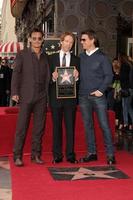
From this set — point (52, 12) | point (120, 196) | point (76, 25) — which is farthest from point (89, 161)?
point (52, 12)

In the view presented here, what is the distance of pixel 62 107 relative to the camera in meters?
7.37

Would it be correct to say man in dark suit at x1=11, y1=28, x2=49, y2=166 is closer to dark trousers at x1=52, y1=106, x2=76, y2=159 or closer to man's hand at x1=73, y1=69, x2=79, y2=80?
dark trousers at x1=52, y1=106, x2=76, y2=159

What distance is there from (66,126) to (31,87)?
798 millimetres

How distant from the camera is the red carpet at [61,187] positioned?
549cm

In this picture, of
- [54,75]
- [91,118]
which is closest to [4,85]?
[91,118]

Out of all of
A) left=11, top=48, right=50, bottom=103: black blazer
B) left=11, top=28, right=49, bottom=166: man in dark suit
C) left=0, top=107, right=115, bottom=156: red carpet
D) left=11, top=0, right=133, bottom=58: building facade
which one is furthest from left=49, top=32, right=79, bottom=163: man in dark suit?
left=11, top=0, right=133, bottom=58: building facade

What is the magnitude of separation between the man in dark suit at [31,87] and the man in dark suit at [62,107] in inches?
4.4

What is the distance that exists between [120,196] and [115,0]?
10.1 m

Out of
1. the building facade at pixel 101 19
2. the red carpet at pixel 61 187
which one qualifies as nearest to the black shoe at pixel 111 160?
the red carpet at pixel 61 187

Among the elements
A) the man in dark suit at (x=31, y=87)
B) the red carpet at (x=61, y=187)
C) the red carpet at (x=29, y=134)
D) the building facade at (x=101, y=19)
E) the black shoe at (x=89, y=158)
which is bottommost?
the red carpet at (x=61, y=187)

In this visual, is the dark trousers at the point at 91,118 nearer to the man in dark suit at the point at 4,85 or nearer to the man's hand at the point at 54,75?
the man's hand at the point at 54,75

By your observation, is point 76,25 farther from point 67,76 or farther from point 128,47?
point 67,76

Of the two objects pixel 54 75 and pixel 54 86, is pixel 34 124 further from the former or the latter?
pixel 54 75

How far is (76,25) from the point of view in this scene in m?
14.4
